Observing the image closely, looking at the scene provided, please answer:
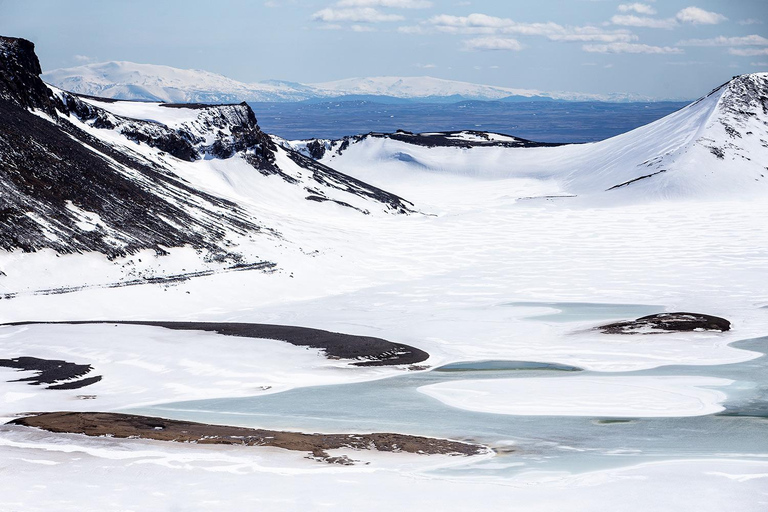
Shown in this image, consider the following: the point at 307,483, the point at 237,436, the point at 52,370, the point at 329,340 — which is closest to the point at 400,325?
the point at 329,340

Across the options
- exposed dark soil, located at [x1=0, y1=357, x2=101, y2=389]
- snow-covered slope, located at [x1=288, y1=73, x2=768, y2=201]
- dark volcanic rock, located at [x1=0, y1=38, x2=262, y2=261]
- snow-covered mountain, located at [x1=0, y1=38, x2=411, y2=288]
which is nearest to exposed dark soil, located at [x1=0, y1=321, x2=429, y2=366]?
exposed dark soil, located at [x1=0, y1=357, x2=101, y2=389]

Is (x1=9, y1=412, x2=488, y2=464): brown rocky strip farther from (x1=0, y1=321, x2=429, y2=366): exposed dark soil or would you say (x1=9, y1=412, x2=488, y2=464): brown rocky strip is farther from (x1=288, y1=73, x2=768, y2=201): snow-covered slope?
(x1=288, y1=73, x2=768, y2=201): snow-covered slope

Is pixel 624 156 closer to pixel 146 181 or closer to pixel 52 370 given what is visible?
pixel 146 181

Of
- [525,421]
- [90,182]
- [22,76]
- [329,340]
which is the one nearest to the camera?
[525,421]

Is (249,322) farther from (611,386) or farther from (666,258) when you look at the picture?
(666,258)

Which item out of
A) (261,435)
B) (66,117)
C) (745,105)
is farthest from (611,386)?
(745,105)

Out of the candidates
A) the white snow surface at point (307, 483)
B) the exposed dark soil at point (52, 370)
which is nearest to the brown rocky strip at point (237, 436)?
the white snow surface at point (307, 483)
